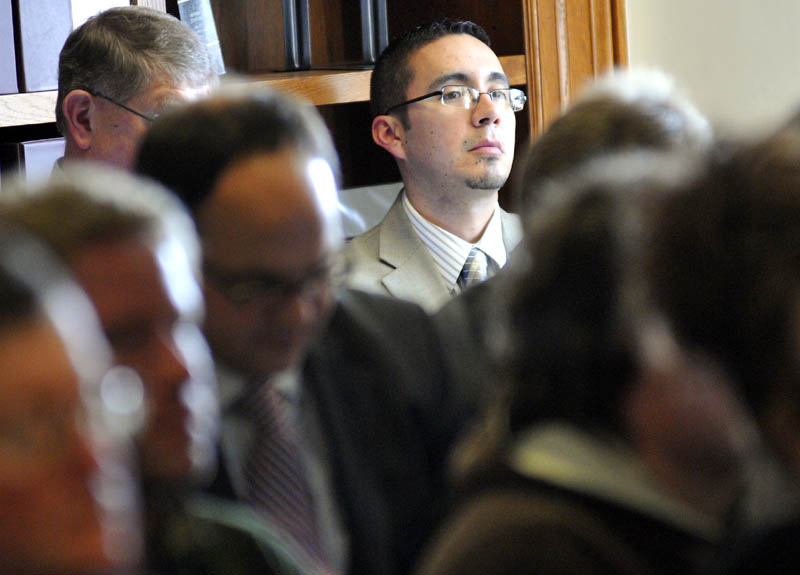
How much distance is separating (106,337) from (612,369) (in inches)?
11.5

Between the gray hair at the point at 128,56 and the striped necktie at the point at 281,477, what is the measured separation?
0.82 m

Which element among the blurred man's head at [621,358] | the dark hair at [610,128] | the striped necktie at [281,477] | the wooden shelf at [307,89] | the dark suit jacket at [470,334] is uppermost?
the wooden shelf at [307,89]

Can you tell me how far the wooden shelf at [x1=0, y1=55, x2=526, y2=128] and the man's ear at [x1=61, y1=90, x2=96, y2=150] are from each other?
5.1 inches

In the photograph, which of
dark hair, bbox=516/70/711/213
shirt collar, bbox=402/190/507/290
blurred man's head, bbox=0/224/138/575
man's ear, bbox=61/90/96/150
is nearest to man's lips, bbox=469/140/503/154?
shirt collar, bbox=402/190/507/290

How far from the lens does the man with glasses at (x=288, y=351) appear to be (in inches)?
33.4

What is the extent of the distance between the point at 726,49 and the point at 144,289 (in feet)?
6.59

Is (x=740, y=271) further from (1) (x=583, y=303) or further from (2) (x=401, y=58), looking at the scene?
(2) (x=401, y=58)

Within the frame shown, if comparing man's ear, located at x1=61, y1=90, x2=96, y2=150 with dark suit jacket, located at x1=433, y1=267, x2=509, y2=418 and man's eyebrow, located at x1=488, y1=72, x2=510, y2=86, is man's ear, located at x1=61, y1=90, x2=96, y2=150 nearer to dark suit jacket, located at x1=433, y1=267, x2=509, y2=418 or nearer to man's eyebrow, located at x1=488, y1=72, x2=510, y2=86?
dark suit jacket, located at x1=433, y1=267, x2=509, y2=418

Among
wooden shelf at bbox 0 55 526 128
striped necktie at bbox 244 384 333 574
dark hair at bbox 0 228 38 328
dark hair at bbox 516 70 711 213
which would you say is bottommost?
striped necktie at bbox 244 384 333 574

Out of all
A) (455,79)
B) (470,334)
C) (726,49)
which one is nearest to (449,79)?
(455,79)

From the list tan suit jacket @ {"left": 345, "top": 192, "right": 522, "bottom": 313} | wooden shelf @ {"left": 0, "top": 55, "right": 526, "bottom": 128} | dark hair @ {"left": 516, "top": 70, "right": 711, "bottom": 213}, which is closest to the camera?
dark hair @ {"left": 516, "top": 70, "right": 711, "bottom": 213}

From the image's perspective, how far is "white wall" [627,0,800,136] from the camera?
2264 mm

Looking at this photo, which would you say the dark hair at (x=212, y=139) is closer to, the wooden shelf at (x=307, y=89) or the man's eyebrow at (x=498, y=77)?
the wooden shelf at (x=307, y=89)

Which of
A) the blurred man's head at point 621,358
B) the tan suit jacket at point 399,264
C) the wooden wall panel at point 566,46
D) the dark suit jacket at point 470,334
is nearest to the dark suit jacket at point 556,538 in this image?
the blurred man's head at point 621,358
